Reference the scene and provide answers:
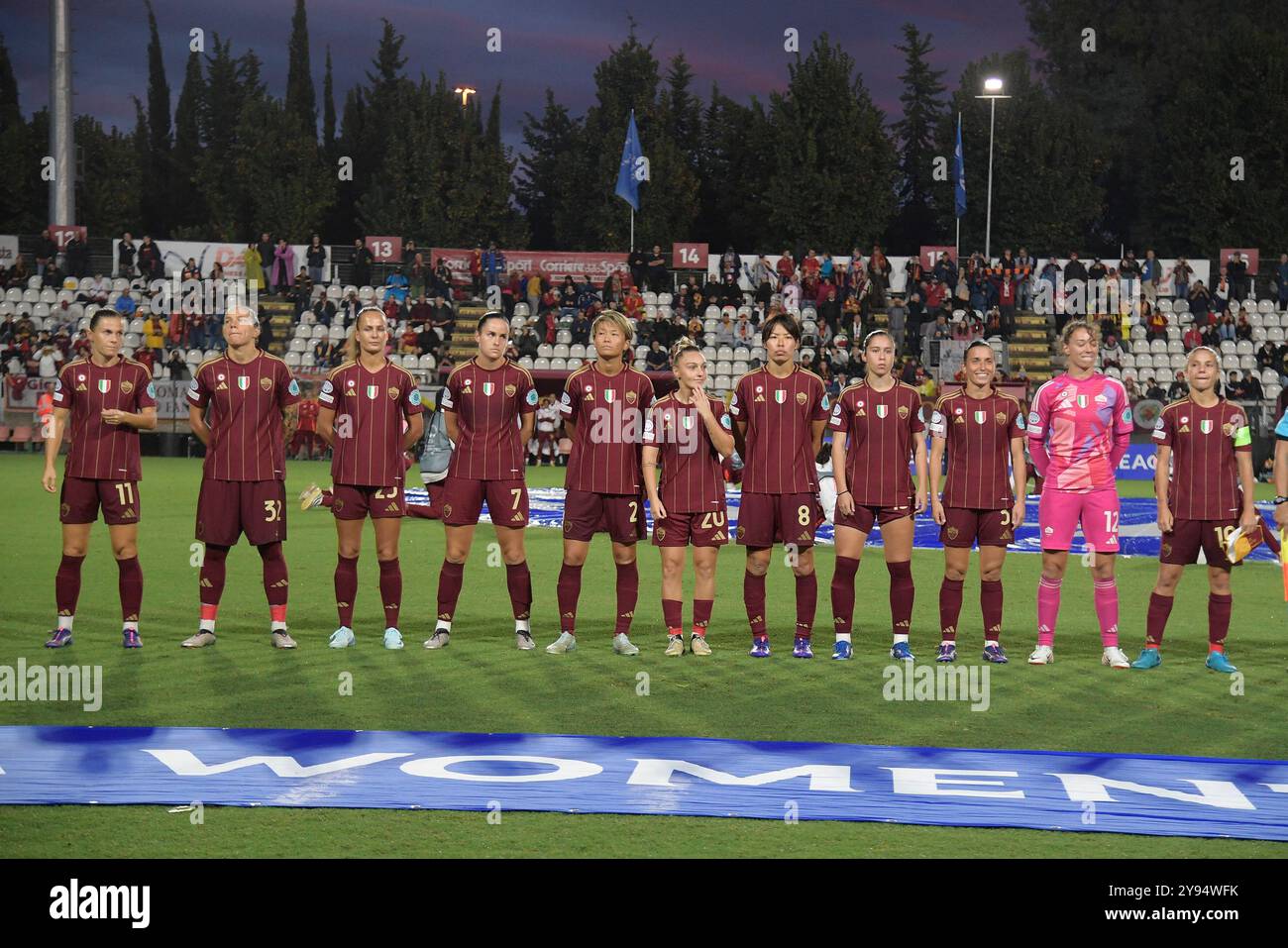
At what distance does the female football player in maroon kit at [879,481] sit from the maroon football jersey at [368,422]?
2686 mm

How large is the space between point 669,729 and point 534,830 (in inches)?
66.8

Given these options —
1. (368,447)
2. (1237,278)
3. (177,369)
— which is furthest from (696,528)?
(1237,278)

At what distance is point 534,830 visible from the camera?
5.01 meters

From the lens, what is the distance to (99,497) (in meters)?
8.62

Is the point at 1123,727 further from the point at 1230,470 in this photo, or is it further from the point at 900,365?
the point at 900,365

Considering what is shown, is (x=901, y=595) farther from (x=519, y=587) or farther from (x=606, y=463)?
(x=519, y=587)

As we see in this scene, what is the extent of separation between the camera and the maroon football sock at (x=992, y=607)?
28.0 ft

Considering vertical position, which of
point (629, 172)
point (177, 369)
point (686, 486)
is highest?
point (629, 172)

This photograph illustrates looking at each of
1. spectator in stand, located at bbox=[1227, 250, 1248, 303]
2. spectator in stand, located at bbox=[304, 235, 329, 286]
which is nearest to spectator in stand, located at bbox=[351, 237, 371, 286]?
spectator in stand, located at bbox=[304, 235, 329, 286]

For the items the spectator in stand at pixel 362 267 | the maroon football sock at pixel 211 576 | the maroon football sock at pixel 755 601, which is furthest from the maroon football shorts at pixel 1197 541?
the spectator in stand at pixel 362 267

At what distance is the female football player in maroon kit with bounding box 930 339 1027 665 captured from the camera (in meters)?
8.48

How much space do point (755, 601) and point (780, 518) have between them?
536 millimetres

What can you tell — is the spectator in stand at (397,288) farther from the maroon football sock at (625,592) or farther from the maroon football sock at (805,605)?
the maroon football sock at (805,605)

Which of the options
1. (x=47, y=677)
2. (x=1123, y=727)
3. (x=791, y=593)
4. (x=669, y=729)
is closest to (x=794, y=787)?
(x=669, y=729)
